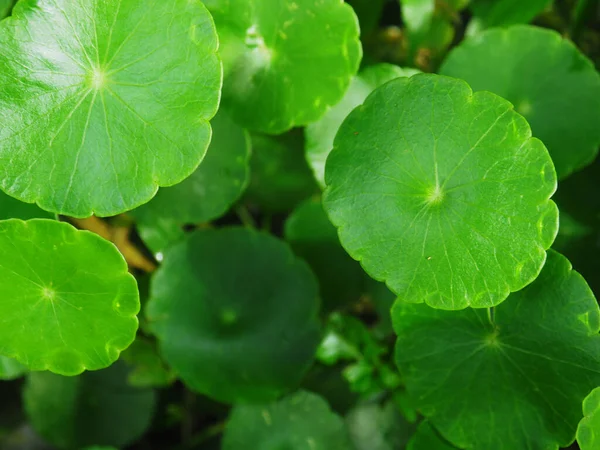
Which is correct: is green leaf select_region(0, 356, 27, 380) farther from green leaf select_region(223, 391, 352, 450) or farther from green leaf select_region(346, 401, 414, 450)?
green leaf select_region(346, 401, 414, 450)

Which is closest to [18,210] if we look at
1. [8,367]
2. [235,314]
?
[8,367]

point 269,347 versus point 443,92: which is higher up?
point 443,92

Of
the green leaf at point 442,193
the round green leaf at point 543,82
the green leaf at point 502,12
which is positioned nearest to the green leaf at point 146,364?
the green leaf at point 442,193

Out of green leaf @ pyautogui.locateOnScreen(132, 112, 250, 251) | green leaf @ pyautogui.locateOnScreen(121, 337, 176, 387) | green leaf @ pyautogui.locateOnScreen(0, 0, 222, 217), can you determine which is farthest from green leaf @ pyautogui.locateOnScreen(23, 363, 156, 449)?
green leaf @ pyautogui.locateOnScreen(0, 0, 222, 217)

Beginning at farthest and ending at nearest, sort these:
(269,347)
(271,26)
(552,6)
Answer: (552,6)
(269,347)
(271,26)

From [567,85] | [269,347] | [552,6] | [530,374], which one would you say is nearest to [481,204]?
[530,374]

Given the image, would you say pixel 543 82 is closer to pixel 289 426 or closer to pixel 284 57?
pixel 284 57

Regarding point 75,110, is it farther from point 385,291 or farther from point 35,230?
point 385,291
